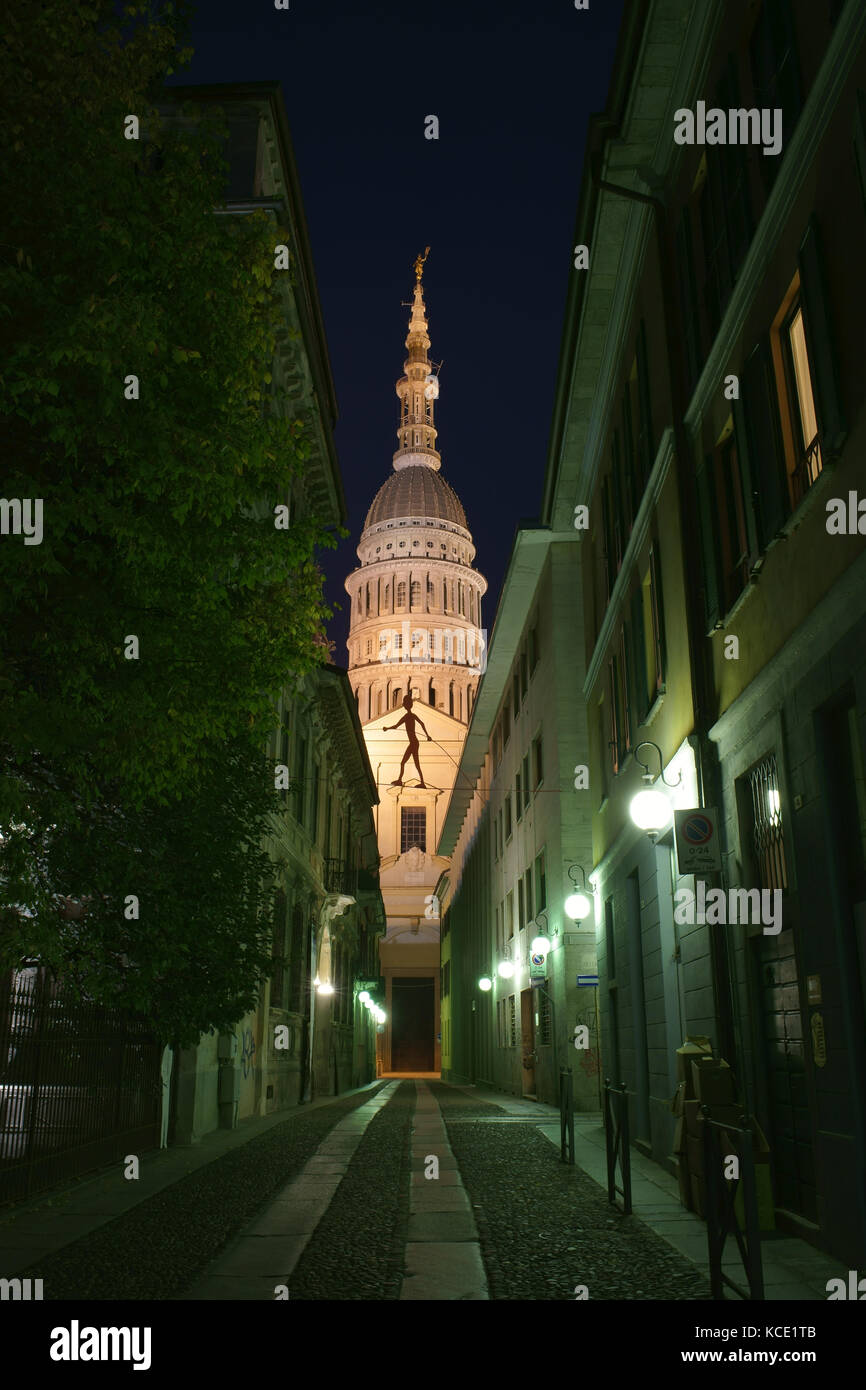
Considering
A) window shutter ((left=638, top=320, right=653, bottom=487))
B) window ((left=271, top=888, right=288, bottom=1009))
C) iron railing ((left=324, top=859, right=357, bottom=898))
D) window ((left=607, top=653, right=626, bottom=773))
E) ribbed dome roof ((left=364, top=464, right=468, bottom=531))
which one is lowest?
window ((left=271, top=888, right=288, bottom=1009))

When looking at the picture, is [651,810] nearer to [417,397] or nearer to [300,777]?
[300,777]

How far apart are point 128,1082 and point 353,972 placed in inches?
1200

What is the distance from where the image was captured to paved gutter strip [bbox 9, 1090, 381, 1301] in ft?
21.2

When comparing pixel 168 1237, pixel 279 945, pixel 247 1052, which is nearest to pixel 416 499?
pixel 279 945

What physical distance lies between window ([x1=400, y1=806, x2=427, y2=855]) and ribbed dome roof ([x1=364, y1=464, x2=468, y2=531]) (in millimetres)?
49711

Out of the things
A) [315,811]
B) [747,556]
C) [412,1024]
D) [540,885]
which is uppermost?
[315,811]

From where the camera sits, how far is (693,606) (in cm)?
1080

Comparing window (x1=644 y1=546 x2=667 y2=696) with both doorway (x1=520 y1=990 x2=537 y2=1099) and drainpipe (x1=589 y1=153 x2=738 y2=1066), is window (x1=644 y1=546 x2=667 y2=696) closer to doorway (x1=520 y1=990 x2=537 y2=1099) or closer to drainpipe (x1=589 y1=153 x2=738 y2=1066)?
drainpipe (x1=589 y1=153 x2=738 y2=1066)

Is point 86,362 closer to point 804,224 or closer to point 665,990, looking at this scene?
point 804,224

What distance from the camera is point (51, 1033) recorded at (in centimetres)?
1041

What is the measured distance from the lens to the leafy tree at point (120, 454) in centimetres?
756

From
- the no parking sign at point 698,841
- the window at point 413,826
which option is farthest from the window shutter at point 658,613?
the window at point 413,826

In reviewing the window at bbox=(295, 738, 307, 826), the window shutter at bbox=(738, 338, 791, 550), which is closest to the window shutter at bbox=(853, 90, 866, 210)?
the window shutter at bbox=(738, 338, 791, 550)

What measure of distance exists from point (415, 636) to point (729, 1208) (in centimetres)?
11324
